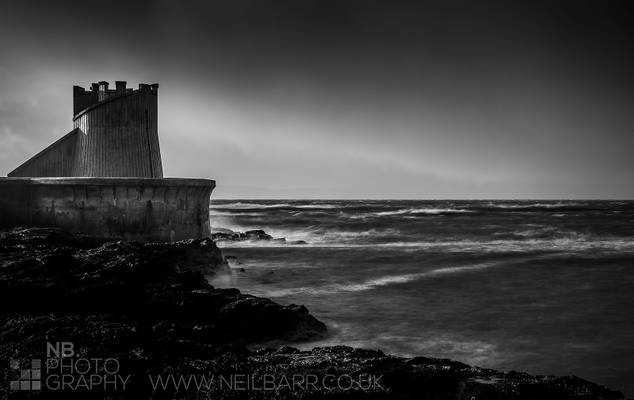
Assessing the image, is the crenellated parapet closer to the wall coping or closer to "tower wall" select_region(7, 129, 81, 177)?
"tower wall" select_region(7, 129, 81, 177)

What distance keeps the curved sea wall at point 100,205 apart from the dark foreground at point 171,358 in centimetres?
352

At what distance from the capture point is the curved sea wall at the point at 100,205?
9797mm

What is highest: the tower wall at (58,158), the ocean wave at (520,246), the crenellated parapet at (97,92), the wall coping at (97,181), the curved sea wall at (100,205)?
the crenellated parapet at (97,92)

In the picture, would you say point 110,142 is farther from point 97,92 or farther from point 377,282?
point 377,282

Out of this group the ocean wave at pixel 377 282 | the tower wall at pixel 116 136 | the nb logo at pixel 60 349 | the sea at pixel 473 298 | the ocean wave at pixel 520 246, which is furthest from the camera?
the ocean wave at pixel 520 246

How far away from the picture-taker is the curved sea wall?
9.80 metres

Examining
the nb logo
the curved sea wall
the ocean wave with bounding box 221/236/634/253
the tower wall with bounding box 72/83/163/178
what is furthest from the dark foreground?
the ocean wave with bounding box 221/236/634/253

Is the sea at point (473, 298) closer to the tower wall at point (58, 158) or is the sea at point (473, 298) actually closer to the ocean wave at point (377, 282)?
the ocean wave at point (377, 282)

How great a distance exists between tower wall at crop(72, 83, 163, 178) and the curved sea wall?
74.0 inches

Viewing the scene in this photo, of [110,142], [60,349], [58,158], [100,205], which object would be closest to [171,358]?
[60,349]

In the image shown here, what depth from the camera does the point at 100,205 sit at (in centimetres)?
982

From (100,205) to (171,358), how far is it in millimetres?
6802

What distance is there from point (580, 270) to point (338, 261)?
705cm

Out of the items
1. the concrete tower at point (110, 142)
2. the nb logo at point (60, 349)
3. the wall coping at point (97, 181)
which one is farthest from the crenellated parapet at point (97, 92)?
the nb logo at point (60, 349)
